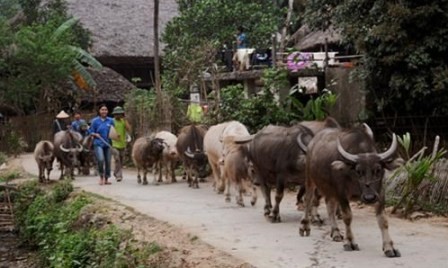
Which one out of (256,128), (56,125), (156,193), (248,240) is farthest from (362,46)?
(56,125)

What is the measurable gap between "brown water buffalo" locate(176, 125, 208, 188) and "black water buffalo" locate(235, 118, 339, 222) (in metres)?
4.53

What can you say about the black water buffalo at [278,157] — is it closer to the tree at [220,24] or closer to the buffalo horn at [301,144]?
Result: the buffalo horn at [301,144]

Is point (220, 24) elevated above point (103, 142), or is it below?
above

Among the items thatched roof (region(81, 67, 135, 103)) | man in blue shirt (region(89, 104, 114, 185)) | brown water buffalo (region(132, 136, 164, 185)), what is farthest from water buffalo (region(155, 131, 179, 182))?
thatched roof (region(81, 67, 135, 103))

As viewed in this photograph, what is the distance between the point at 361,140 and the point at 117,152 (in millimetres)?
10254

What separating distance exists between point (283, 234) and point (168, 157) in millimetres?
7903

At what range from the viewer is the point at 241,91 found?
694 inches

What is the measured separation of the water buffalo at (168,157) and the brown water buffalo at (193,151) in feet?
2.65

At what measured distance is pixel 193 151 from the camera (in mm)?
15758

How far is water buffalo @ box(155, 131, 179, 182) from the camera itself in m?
17.0

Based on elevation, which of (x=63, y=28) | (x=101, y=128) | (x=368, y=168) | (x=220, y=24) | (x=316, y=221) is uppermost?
(x=63, y=28)

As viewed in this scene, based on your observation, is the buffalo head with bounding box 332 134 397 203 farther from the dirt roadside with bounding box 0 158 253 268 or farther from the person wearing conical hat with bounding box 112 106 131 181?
the person wearing conical hat with bounding box 112 106 131 181

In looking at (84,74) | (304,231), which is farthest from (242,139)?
(84,74)

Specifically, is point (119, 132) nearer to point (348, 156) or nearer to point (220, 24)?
point (348, 156)
